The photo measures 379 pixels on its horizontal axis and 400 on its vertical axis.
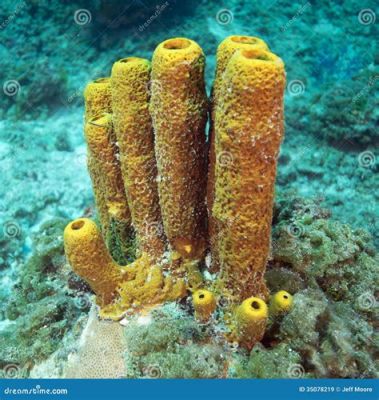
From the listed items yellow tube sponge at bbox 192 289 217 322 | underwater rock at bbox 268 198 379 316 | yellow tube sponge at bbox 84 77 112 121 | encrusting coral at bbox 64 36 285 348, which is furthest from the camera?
underwater rock at bbox 268 198 379 316

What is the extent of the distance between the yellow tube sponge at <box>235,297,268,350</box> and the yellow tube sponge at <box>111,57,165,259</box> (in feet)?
2.77

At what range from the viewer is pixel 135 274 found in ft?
9.80

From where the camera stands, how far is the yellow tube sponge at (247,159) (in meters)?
1.96

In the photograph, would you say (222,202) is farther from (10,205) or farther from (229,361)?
(10,205)

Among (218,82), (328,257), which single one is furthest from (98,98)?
(328,257)

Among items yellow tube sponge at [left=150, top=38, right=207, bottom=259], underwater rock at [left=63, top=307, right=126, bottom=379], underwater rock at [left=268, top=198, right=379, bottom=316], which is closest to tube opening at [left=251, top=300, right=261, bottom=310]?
yellow tube sponge at [left=150, top=38, right=207, bottom=259]

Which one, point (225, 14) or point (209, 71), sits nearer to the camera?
point (209, 71)

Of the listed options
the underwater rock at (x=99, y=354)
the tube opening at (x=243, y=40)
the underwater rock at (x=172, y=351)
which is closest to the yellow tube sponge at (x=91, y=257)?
the underwater rock at (x=99, y=354)

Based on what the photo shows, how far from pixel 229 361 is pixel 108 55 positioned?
936 cm

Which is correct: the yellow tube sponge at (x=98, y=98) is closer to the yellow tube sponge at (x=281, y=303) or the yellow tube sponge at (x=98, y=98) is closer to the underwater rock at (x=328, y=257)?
the underwater rock at (x=328, y=257)

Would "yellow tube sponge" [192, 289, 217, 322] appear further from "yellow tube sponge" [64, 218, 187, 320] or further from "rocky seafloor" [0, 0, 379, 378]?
"yellow tube sponge" [64, 218, 187, 320]

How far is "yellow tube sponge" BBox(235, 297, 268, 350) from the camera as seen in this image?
2395 mm

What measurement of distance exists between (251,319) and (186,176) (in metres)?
0.96

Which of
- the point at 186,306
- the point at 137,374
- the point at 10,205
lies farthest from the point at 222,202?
the point at 10,205
